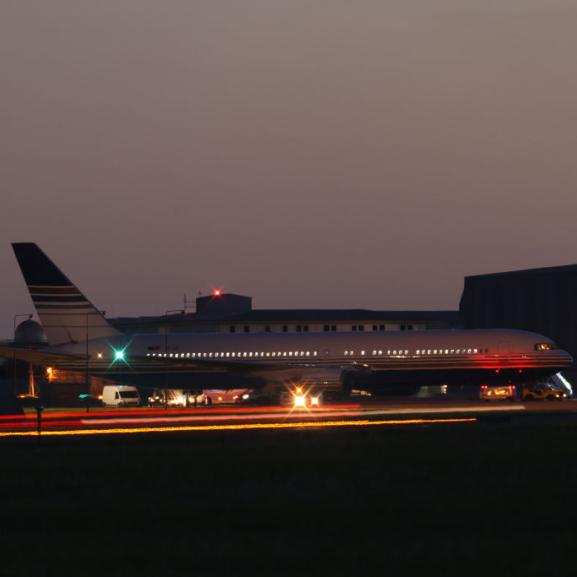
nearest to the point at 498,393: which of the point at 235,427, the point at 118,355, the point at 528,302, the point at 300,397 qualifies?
the point at 300,397

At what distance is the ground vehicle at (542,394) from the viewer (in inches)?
3553

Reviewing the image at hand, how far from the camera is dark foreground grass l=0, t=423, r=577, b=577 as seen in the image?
54.5 feet

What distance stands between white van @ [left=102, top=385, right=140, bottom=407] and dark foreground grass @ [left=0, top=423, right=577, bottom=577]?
63.7 meters

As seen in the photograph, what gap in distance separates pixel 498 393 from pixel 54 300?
3527 cm

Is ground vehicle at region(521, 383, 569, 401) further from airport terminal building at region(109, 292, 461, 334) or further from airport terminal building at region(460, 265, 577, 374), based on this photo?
airport terminal building at region(109, 292, 461, 334)

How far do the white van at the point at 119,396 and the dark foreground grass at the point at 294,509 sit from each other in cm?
6373

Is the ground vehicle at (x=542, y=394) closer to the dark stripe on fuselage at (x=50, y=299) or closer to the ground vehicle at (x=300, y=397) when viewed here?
the ground vehicle at (x=300, y=397)

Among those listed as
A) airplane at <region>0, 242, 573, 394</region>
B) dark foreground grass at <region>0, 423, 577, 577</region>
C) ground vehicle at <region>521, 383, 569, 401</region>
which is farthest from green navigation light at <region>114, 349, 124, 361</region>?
dark foreground grass at <region>0, 423, 577, 577</region>

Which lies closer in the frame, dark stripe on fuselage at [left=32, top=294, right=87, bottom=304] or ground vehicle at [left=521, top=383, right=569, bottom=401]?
ground vehicle at [left=521, top=383, right=569, bottom=401]

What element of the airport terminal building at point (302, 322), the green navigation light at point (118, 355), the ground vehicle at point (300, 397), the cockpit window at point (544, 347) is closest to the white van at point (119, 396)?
the green navigation light at point (118, 355)

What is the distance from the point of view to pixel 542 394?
91.0 metres

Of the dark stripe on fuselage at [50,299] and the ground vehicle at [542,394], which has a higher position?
the dark stripe on fuselage at [50,299]

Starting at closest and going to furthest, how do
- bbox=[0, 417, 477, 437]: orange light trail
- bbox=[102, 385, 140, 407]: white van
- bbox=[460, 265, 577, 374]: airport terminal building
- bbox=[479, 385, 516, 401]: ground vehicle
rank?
bbox=[0, 417, 477, 437]: orange light trail
bbox=[479, 385, 516, 401]: ground vehicle
bbox=[102, 385, 140, 407]: white van
bbox=[460, 265, 577, 374]: airport terminal building

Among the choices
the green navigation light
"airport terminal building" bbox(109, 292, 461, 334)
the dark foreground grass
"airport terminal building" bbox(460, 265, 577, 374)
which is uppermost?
"airport terminal building" bbox(109, 292, 461, 334)
